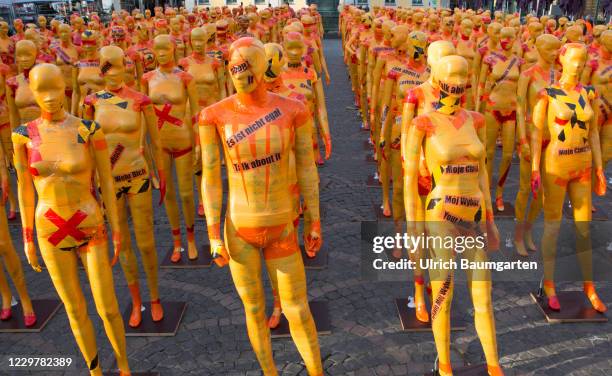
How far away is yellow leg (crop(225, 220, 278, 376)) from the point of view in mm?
4020

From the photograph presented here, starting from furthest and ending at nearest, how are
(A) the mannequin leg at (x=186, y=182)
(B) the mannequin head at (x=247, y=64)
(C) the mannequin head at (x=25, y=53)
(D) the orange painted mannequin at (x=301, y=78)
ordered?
(A) the mannequin leg at (x=186, y=182) < (D) the orange painted mannequin at (x=301, y=78) < (C) the mannequin head at (x=25, y=53) < (B) the mannequin head at (x=247, y=64)

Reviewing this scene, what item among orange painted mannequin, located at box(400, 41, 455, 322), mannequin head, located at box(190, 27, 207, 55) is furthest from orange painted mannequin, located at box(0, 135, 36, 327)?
orange painted mannequin, located at box(400, 41, 455, 322)

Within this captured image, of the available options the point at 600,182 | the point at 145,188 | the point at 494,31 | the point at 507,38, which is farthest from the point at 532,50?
the point at 145,188

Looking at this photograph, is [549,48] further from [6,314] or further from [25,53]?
[6,314]

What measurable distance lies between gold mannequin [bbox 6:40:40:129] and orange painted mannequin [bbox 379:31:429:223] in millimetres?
4593

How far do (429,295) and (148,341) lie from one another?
3232mm

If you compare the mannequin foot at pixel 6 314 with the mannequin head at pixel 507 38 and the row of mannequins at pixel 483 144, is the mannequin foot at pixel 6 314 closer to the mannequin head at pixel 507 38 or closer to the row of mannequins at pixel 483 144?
the row of mannequins at pixel 483 144

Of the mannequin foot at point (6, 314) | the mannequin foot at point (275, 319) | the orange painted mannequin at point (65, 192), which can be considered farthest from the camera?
the mannequin foot at point (6, 314)

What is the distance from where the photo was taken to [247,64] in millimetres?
3598

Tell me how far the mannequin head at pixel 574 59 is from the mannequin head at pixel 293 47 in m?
3.14

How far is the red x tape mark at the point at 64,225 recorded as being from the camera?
4129mm

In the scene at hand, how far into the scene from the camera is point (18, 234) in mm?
8484

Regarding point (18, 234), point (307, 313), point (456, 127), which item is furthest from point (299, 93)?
point (18, 234)

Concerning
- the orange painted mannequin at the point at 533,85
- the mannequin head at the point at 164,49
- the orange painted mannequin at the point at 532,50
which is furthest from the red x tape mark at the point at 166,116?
the orange painted mannequin at the point at 532,50
